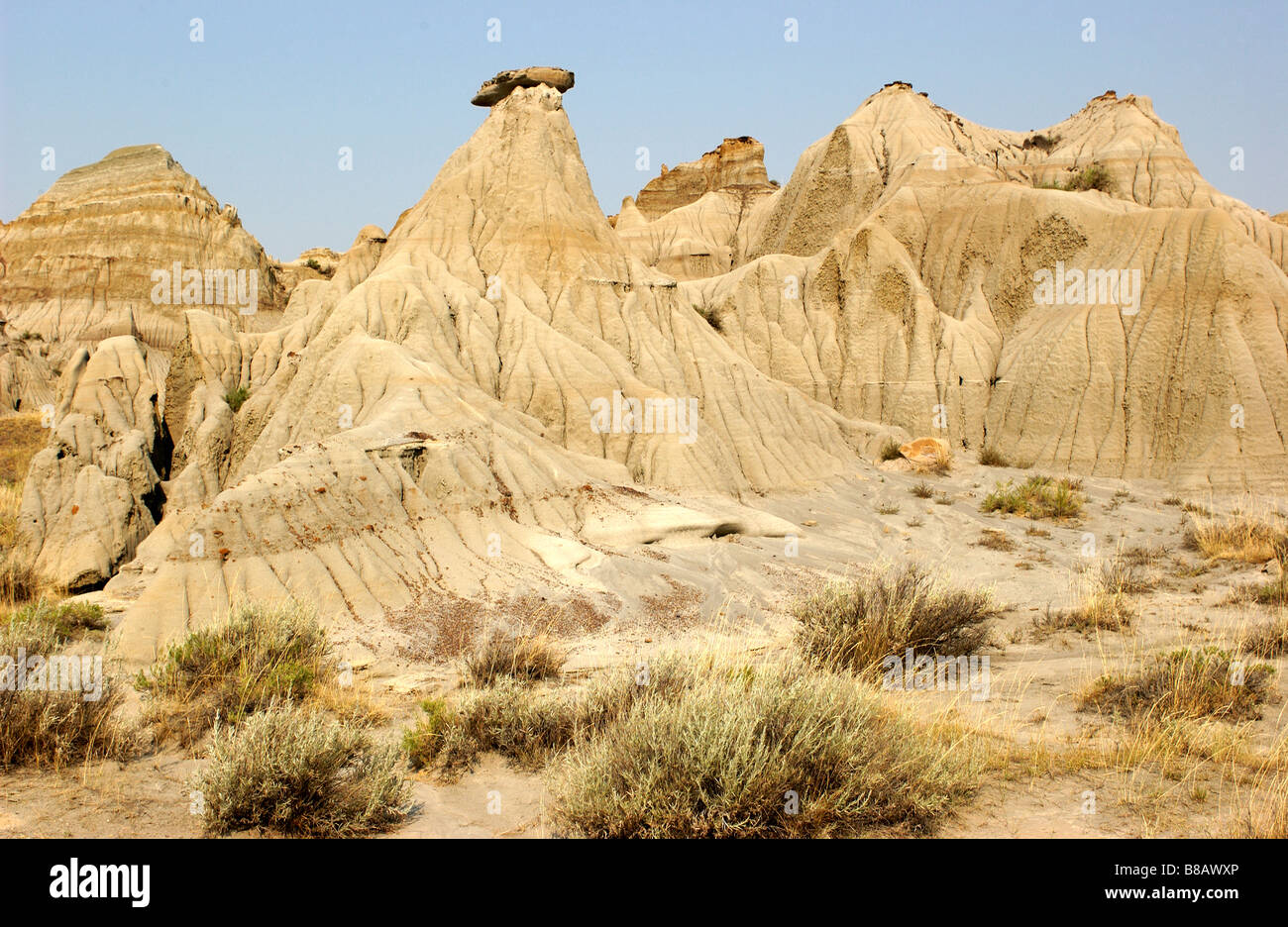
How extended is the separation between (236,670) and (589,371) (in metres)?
15.1

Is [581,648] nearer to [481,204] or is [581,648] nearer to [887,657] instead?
[887,657]

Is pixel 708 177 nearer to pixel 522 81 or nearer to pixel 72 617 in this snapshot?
pixel 522 81

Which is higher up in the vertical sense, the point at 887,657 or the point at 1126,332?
the point at 1126,332

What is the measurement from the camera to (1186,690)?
22.9 ft

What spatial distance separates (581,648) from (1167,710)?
6.79 metres

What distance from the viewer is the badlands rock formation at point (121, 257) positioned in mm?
49531

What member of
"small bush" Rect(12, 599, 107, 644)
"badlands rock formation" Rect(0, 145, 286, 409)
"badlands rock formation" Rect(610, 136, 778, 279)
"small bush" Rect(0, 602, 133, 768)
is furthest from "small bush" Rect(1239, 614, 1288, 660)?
"badlands rock formation" Rect(0, 145, 286, 409)

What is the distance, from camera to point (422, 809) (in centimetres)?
621

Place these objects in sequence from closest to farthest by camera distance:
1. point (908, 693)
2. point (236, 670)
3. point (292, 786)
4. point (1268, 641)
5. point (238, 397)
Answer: point (292, 786), point (908, 693), point (236, 670), point (1268, 641), point (238, 397)

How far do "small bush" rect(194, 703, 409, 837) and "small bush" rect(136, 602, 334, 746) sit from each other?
1.56m

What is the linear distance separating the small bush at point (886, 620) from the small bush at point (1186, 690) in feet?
6.30

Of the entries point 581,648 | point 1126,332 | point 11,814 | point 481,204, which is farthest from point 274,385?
point 1126,332

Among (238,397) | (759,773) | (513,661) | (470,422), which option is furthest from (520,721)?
(238,397)

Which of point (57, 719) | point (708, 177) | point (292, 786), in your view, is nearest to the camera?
point (292, 786)
